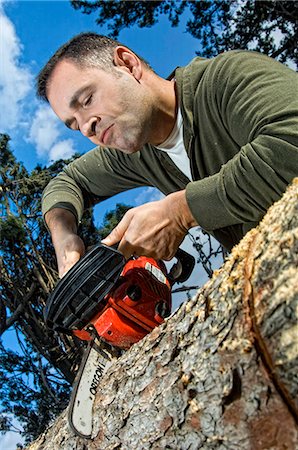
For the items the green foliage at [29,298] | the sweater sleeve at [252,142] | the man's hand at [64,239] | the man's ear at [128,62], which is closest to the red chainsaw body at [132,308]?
the man's hand at [64,239]

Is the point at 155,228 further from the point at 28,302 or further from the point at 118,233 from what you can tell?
the point at 28,302

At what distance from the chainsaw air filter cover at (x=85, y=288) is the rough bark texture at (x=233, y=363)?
398mm

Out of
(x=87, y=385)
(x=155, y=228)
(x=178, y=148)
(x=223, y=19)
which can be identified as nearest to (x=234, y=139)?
(x=178, y=148)

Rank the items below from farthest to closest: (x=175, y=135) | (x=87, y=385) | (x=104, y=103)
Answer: (x=175, y=135) → (x=104, y=103) → (x=87, y=385)

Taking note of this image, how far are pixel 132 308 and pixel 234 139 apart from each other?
69 centimetres

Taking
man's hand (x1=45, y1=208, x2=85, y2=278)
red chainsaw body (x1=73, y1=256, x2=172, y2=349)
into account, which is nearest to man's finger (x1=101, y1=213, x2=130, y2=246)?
red chainsaw body (x1=73, y1=256, x2=172, y2=349)

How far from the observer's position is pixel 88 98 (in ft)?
5.70

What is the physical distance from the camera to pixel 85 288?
149cm

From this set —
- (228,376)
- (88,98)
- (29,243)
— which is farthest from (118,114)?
(29,243)

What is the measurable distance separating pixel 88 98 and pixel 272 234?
44.6 inches

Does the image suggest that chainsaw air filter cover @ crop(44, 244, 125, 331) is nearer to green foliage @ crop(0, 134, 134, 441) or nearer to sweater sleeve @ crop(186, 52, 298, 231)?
sweater sleeve @ crop(186, 52, 298, 231)

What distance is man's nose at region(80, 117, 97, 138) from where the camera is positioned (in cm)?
178

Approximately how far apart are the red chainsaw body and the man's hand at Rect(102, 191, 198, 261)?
0.39 feet

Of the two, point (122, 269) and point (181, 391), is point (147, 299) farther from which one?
point (181, 391)
